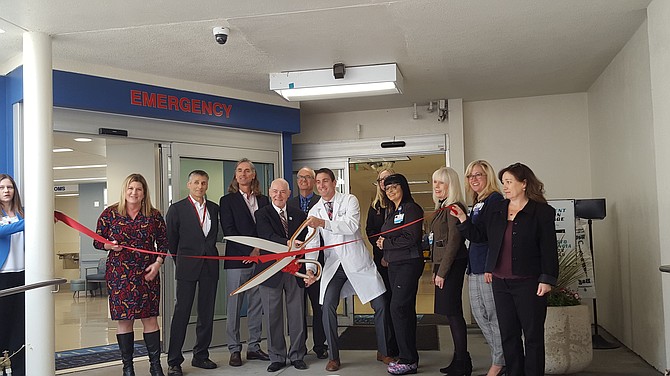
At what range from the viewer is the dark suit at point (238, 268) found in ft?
18.3

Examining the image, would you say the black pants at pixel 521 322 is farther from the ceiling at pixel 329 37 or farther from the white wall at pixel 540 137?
the white wall at pixel 540 137

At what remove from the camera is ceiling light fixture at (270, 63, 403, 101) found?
6.10 metres

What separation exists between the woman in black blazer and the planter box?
2.22 ft

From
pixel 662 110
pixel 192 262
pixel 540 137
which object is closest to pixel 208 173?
pixel 192 262

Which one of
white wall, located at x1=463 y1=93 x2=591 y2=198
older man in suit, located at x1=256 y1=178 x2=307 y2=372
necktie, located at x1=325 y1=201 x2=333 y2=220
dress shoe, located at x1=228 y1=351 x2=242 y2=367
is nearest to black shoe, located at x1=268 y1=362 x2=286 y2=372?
older man in suit, located at x1=256 y1=178 x2=307 y2=372

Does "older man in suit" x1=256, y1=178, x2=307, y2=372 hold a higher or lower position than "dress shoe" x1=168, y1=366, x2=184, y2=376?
higher

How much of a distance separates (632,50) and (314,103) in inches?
143

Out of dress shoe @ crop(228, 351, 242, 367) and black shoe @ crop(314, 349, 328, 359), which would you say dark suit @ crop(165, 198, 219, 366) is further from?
black shoe @ crop(314, 349, 328, 359)

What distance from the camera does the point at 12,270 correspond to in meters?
4.78

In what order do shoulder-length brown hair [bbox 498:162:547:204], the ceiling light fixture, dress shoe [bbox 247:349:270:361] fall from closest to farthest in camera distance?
1. shoulder-length brown hair [bbox 498:162:547:204]
2. dress shoe [bbox 247:349:270:361]
3. the ceiling light fixture

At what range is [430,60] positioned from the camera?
237 inches

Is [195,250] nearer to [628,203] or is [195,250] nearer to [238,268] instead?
[238,268]

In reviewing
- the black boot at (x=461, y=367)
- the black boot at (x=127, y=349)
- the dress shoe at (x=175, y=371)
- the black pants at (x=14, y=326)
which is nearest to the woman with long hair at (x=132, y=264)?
the black boot at (x=127, y=349)

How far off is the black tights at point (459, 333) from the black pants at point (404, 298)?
1.04ft
